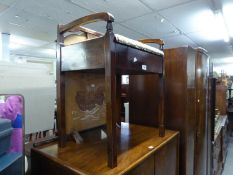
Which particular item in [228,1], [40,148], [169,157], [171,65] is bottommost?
[169,157]

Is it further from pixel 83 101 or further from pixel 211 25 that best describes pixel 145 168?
pixel 211 25

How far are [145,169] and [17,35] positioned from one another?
5.01 metres

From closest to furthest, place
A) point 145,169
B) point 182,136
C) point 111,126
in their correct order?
point 111,126
point 145,169
point 182,136

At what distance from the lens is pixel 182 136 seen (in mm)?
1404

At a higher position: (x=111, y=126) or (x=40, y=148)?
(x=111, y=126)

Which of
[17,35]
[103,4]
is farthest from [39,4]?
[17,35]

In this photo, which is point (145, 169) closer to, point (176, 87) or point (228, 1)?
point (176, 87)

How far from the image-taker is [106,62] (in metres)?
0.77

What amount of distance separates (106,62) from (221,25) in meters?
3.90

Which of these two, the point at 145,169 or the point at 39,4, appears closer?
the point at 145,169

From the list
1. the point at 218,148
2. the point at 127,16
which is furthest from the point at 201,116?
the point at 127,16

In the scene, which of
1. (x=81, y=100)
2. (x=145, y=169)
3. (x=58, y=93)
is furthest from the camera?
(x=81, y=100)

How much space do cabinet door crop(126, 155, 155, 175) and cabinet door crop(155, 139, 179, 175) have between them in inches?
2.2

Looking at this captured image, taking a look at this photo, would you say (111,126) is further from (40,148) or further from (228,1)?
(228,1)
